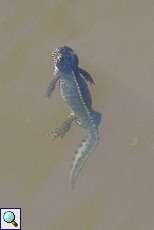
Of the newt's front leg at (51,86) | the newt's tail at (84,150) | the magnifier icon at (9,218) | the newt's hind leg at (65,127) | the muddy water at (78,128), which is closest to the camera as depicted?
the magnifier icon at (9,218)

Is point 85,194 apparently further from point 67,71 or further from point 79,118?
point 67,71

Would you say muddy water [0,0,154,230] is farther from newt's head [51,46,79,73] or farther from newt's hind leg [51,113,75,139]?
newt's head [51,46,79,73]

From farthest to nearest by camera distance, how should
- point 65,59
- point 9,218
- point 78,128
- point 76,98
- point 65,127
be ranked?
1. point 65,59
2. point 78,128
3. point 65,127
4. point 76,98
5. point 9,218

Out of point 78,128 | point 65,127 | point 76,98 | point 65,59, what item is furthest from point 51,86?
point 78,128

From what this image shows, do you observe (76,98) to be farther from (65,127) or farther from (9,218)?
(9,218)

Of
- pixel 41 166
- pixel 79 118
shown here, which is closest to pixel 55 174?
pixel 41 166

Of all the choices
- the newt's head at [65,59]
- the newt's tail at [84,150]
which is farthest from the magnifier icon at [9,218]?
the newt's head at [65,59]

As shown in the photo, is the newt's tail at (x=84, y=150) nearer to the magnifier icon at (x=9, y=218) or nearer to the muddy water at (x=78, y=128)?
the muddy water at (x=78, y=128)

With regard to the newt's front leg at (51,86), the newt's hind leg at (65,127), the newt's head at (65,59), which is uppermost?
the newt's head at (65,59)
